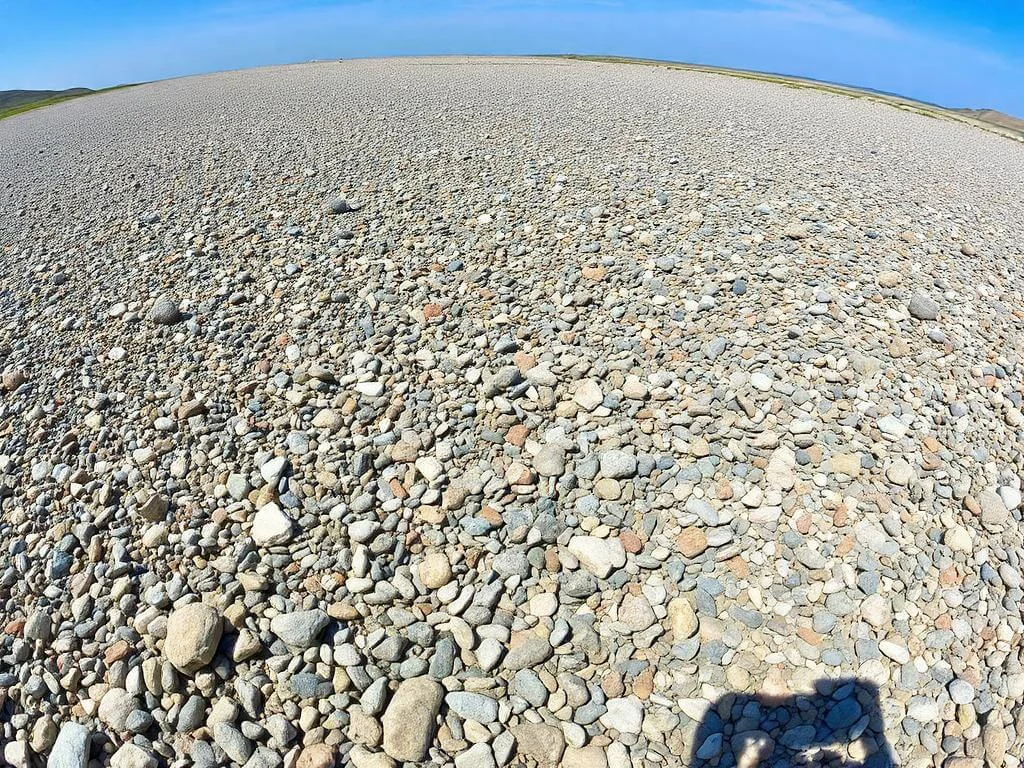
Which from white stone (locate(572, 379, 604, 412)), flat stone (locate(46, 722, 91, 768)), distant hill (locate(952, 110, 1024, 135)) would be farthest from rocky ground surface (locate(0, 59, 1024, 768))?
distant hill (locate(952, 110, 1024, 135))

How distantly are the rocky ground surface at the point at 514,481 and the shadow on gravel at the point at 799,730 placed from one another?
0.05ft

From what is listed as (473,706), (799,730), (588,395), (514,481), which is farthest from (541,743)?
(588,395)

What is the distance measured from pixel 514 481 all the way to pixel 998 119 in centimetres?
2760

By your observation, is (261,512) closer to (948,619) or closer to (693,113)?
(948,619)

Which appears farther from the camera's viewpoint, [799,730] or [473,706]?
[473,706]

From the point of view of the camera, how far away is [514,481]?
3582 millimetres

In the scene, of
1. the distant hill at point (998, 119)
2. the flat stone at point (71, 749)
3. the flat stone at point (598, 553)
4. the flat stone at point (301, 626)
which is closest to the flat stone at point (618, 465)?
the flat stone at point (598, 553)

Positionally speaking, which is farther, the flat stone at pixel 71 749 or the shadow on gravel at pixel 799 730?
the flat stone at pixel 71 749

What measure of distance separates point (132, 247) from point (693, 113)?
35.7 ft

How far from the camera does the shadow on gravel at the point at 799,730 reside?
2.38 metres

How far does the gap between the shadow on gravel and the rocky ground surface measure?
14 millimetres

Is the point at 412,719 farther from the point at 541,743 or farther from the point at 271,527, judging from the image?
the point at 271,527

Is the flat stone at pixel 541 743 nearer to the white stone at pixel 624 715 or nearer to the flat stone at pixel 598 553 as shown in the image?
the white stone at pixel 624 715

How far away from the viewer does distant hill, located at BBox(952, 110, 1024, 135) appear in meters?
19.7
